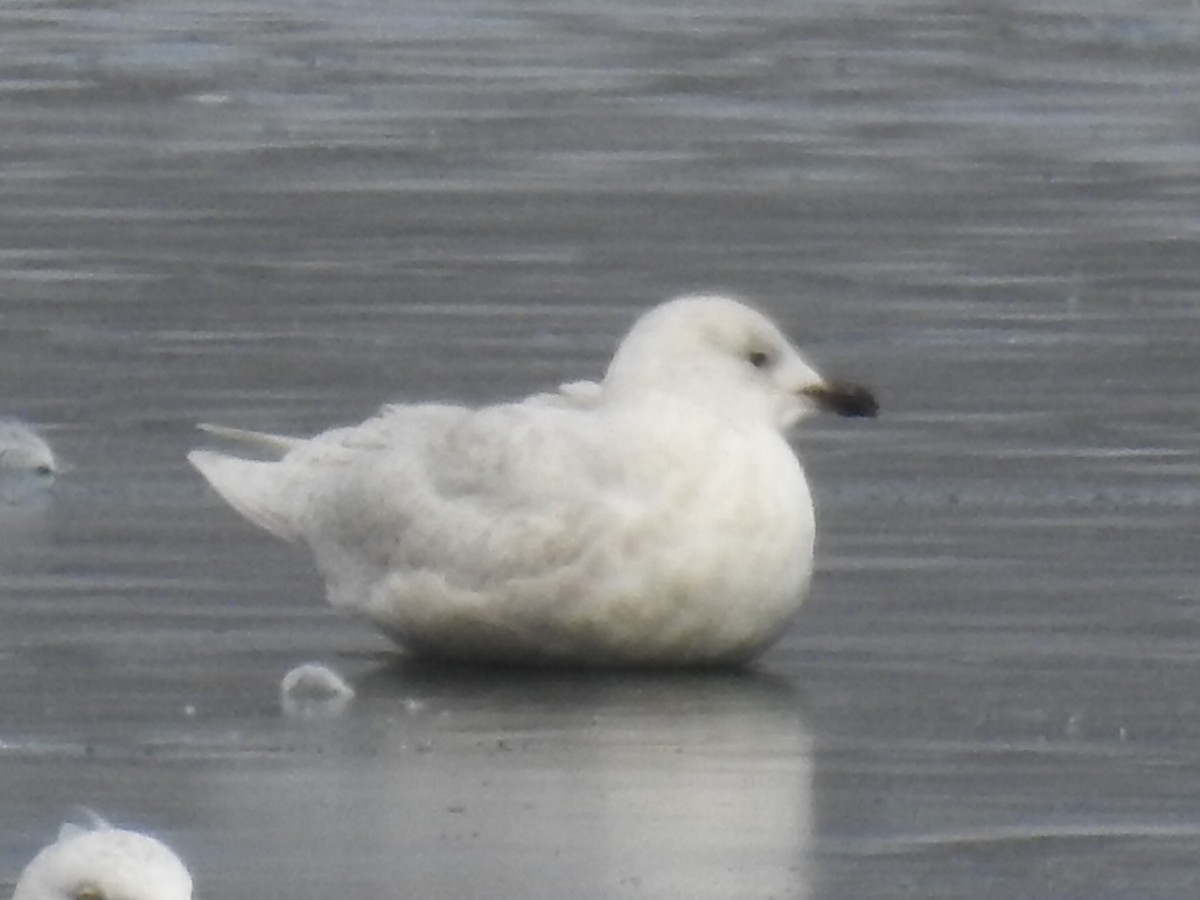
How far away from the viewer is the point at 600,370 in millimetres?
13242

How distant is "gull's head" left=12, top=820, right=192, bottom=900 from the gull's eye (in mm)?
4640

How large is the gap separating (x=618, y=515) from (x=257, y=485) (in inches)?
58.0

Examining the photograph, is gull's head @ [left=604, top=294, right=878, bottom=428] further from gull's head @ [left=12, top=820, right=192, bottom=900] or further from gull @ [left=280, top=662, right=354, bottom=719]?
gull's head @ [left=12, top=820, right=192, bottom=900]

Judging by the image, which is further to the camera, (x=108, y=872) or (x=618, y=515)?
(x=618, y=515)

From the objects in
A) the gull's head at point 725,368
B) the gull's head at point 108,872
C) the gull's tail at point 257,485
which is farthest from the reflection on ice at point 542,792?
the gull's head at point 108,872

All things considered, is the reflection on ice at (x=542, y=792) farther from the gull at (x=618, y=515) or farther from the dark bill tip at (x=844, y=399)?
the dark bill tip at (x=844, y=399)

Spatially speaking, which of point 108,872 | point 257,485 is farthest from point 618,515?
point 108,872

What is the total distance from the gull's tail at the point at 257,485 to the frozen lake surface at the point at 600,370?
0.52 feet

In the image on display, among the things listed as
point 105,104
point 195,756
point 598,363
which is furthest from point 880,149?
point 195,756

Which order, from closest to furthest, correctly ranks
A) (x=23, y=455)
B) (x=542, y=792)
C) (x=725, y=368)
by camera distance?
(x=542, y=792), (x=725, y=368), (x=23, y=455)

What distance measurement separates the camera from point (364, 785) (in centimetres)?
836

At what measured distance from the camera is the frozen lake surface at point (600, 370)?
26.6 feet

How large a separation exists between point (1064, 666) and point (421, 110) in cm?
1055

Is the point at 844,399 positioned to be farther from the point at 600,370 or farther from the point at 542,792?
Result: the point at 600,370
